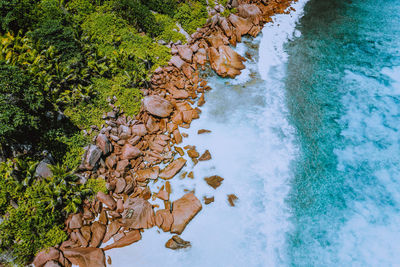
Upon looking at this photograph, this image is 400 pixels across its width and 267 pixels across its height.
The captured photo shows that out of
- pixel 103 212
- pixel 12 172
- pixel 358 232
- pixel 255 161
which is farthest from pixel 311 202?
pixel 12 172

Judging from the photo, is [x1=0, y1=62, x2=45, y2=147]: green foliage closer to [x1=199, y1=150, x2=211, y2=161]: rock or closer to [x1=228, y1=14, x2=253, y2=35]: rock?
[x1=199, y1=150, x2=211, y2=161]: rock

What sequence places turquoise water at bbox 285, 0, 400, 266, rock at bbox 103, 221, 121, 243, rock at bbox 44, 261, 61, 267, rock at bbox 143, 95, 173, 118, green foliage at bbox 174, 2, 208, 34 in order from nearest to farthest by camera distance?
rock at bbox 44, 261, 61, 267 → rock at bbox 103, 221, 121, 243 → turquoise water at bbox 285, 0, 400, 266 → rock at bbox 143, 95, 173, 118 → green foliage at bbox 174, 2, 208, 34

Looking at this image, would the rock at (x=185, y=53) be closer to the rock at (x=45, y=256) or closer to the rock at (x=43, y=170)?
the rock at (x=43, y=170)

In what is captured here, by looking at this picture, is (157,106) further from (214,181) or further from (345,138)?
(345,138)

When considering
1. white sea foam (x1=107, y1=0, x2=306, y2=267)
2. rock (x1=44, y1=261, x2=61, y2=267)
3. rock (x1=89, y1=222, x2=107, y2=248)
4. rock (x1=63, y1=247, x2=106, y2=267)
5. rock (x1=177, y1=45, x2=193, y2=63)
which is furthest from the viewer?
rock (x1=177, y1=45, x2=193, y2=63)

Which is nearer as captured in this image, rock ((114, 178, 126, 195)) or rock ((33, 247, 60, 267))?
rock ((33, 247, 60, 267))

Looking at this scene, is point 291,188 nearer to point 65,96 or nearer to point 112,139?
point 112,139

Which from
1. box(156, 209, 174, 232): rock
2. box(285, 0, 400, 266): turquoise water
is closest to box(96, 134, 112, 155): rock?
box(156, 209, 174, 232): rock

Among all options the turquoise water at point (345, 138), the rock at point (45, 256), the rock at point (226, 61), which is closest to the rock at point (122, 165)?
the rock at point (45, 256)
